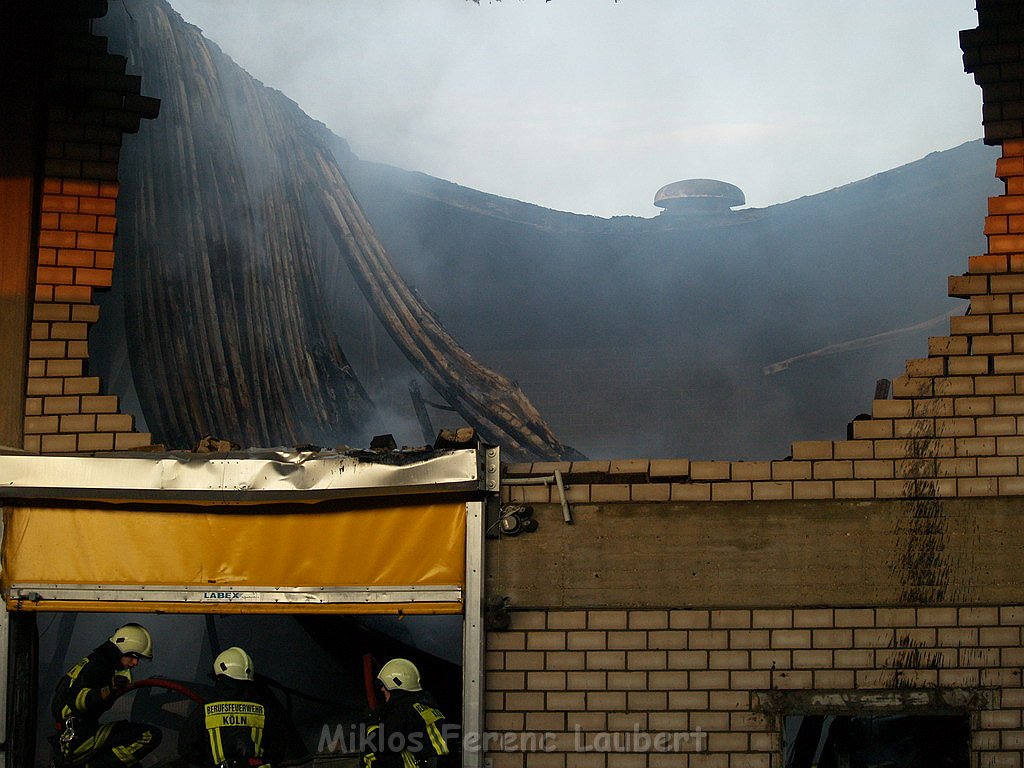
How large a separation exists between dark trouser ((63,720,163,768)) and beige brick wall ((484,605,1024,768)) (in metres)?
2.24

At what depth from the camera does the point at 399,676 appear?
256 inches

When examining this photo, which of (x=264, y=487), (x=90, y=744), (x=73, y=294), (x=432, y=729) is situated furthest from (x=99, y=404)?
(x=432, y=729)

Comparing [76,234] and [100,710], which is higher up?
[76,234]

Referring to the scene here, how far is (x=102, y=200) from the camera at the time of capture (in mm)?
6930

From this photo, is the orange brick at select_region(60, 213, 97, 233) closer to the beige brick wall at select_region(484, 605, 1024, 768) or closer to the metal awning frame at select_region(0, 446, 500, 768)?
the metal awning frame at select_region(0, 446, 500, 768)

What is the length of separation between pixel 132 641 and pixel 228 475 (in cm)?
131

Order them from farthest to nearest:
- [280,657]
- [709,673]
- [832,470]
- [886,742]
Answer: [280,657] < [886,742] < [832,470] < [709,673]

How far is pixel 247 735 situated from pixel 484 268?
7.15 m

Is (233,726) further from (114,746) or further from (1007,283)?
(1007,283)

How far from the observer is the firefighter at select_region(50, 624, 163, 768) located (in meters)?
6.61

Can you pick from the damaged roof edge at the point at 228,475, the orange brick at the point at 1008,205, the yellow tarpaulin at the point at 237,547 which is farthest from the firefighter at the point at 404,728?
the orange brick at the point at 1008,205

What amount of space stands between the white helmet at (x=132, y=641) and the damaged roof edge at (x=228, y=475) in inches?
36.5

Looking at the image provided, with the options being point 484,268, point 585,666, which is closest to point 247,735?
point 585,666

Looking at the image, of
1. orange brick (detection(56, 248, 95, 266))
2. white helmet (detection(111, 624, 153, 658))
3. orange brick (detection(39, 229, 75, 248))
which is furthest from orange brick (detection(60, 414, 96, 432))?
white helmet (detection(111, 624, 153, 658))
